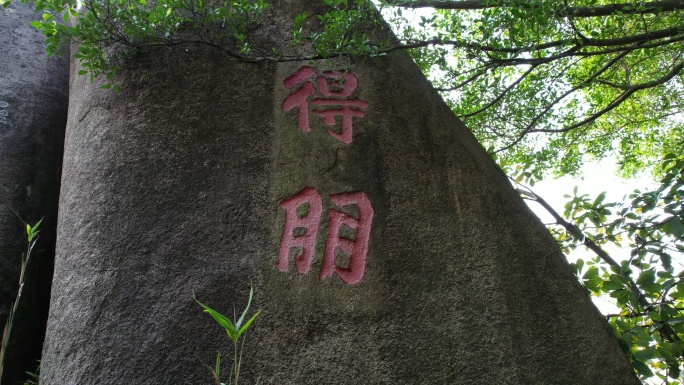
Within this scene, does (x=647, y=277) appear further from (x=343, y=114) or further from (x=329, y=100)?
(x=329, y=100)

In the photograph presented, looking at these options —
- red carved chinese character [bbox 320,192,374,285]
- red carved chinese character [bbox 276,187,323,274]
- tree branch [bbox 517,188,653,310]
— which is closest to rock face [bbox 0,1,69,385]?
red carved chinese character [bbox 276,187,323,274]

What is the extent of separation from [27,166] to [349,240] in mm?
2022

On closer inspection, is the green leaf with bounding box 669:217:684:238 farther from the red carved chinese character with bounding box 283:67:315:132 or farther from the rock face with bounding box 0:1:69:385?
the rock face with bounding box 0:1:69:385

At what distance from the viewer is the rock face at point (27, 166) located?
2811mm

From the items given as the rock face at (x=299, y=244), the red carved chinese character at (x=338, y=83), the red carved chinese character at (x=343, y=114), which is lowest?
the rock face at (x=299, y=244)

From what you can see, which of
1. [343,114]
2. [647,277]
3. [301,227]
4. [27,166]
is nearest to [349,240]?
[301,227]

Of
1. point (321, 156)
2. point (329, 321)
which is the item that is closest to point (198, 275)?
point (329, 321)

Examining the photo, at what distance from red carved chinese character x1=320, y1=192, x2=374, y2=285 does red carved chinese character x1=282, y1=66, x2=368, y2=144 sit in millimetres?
329

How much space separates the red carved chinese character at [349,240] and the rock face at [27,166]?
1701 millimetres

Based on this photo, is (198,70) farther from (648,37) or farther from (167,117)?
(648,37)

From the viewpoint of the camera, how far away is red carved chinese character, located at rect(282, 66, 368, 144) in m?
2.70

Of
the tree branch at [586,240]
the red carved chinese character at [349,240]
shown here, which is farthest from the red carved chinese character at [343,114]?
the tree branch at [586,240]

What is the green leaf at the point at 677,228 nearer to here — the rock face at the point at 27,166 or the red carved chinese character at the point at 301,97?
the red carved chinese character at the point at 301,97

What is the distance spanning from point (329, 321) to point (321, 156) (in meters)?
0.80
